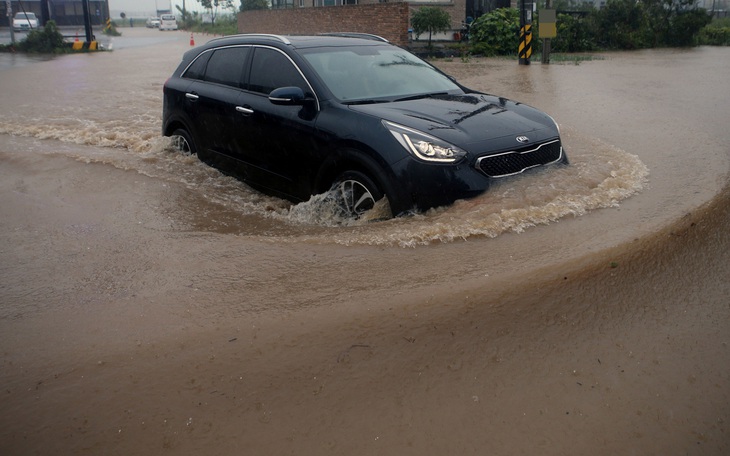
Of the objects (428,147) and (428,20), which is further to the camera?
(428,20)

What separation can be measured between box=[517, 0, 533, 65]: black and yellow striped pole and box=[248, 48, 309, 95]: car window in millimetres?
13452

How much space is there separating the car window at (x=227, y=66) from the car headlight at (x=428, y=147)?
250 centimetres

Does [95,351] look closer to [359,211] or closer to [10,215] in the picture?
[359,211]

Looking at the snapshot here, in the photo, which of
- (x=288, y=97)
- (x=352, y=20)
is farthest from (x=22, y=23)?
(x=288, y=97)

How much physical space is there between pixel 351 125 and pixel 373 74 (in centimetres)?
108

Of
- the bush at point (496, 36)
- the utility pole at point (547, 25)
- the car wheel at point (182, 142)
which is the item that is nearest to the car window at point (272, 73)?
the car wheel at point (182, 142)

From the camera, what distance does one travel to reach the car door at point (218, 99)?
720 centimetres

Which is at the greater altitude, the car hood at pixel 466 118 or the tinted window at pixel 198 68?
the tinted window at pixel 198 68

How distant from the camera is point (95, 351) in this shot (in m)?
3.70

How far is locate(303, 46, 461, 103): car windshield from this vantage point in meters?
6.28

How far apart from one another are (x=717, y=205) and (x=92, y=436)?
16.7ft

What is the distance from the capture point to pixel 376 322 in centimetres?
389

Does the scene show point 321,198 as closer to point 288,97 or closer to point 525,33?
point 288,97

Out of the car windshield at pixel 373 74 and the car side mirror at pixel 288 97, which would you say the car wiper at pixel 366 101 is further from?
the car side mirror at pixel 288 97
